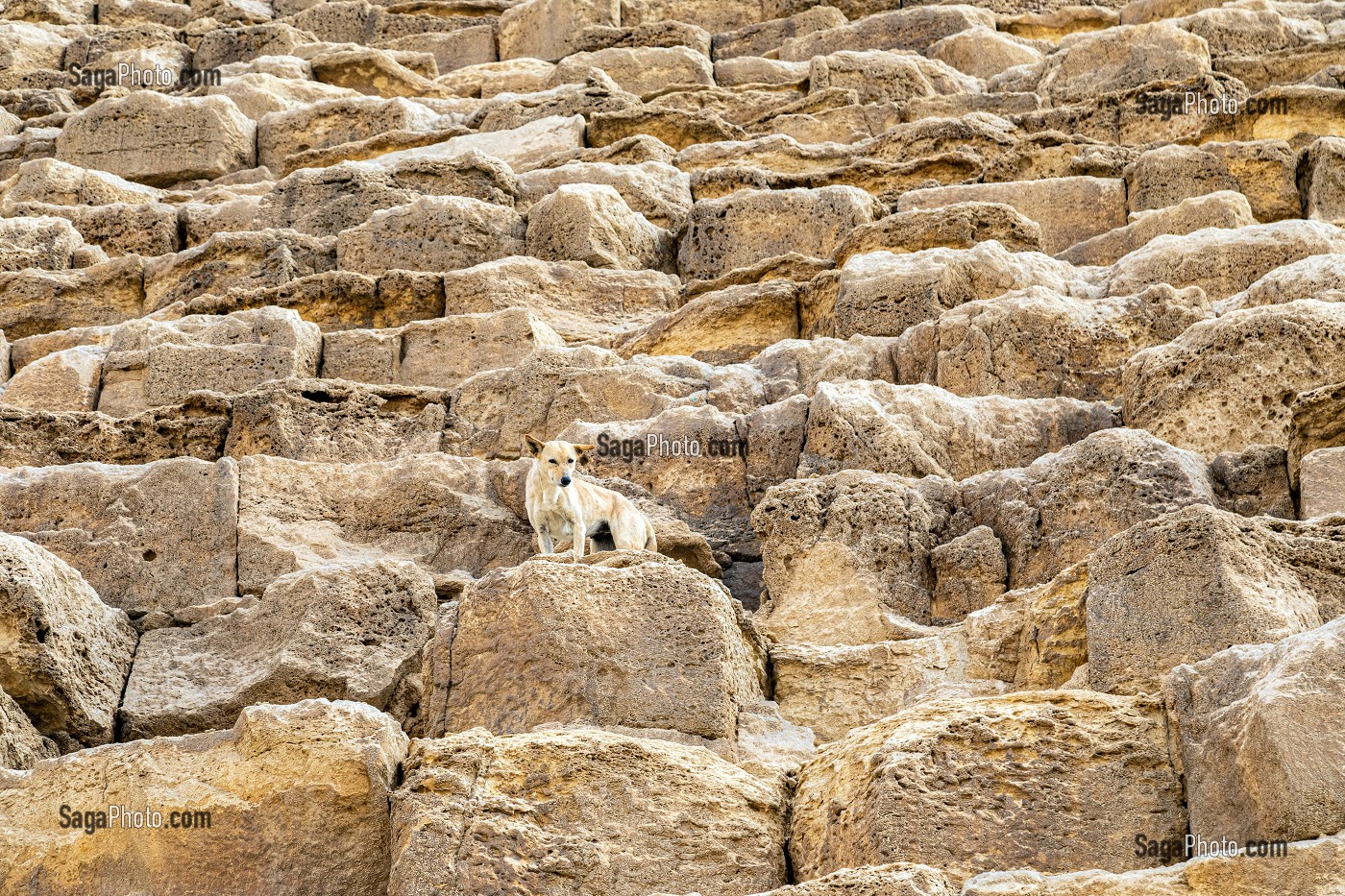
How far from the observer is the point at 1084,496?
324 inches

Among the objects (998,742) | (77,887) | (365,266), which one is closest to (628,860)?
(998,742)

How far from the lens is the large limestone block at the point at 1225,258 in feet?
36.1

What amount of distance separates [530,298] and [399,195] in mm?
2411

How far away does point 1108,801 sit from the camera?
6.07 meters

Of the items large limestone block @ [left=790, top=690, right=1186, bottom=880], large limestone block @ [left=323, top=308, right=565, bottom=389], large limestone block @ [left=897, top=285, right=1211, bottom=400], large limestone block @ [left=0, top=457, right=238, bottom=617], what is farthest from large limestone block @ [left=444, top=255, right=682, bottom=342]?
large limestone block @ [left=790, top=690, right=1186, bottom=880]

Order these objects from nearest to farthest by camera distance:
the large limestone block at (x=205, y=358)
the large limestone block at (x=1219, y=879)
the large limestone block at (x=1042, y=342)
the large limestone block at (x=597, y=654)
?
1. the large limestone block at (x=1219, y=879)
2. the large limestone block at (x=597, y=654)
3. the large limestone block at (x=1042, y=342)
4. the large limestone block at (x=205, y=358)

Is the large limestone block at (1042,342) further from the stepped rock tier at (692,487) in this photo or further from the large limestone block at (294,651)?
the large limestone block at (294,651)

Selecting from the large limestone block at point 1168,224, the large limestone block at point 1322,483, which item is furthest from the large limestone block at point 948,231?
the large limestone block at point 1322,483

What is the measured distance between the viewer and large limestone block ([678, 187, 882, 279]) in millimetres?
13297

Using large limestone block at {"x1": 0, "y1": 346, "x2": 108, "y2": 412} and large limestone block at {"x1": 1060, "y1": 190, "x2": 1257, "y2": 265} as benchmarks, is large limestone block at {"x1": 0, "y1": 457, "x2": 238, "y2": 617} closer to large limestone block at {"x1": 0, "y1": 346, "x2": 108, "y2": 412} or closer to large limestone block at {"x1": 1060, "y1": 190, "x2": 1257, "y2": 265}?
large limestone block at {"x1": 0, "y1": 346, "x2": 108, "y2": 412}

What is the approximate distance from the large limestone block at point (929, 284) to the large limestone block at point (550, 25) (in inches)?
360

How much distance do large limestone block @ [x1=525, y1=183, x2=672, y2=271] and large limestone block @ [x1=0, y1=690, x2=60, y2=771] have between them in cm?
636

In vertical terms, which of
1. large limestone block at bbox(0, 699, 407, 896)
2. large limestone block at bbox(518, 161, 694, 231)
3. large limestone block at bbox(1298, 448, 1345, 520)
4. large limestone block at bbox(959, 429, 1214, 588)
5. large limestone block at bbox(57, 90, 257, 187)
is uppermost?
large limestone block at bbox(1298, 448, 1345, 520)

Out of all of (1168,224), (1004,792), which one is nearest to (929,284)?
(1168,224)
